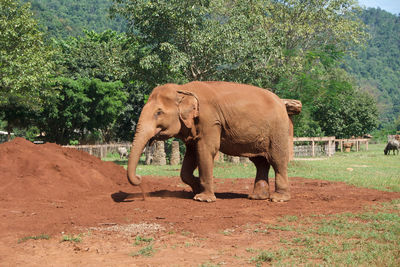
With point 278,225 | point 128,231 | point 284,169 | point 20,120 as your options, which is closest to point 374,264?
point 278,225

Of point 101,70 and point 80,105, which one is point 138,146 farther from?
point 101,70

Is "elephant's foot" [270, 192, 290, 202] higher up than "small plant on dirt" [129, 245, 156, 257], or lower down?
higher up

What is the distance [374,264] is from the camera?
16.8 ft

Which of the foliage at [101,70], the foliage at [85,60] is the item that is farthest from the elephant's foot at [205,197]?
the foliage at [85,60]

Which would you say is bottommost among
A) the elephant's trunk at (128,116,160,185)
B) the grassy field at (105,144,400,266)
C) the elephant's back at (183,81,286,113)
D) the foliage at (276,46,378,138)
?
the grassy field at (105,144,400,266)

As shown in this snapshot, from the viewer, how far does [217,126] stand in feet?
30.6

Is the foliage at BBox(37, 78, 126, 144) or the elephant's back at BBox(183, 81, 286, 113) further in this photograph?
the foliage at BBox(37, 78, 126, 144)

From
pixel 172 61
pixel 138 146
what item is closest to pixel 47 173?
pixel 138 146

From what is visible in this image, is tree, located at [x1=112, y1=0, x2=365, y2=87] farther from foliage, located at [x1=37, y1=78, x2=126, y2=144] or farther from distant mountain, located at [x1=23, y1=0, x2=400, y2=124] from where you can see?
distant mountain, located at [x1=23, y1=0, x2=400, y2=124]

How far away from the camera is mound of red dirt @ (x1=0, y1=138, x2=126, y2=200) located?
403 inches

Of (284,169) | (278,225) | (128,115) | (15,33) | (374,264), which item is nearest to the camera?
(374,264)

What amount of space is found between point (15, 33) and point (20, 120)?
10590 mm

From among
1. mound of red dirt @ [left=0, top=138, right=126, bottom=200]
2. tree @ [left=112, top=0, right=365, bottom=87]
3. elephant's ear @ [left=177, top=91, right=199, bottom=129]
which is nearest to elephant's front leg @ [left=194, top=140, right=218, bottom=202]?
elephant's ear @ [left=177, top=91, right=199, bottom=129]

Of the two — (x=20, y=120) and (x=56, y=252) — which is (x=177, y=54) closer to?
(x=56, y=252)
